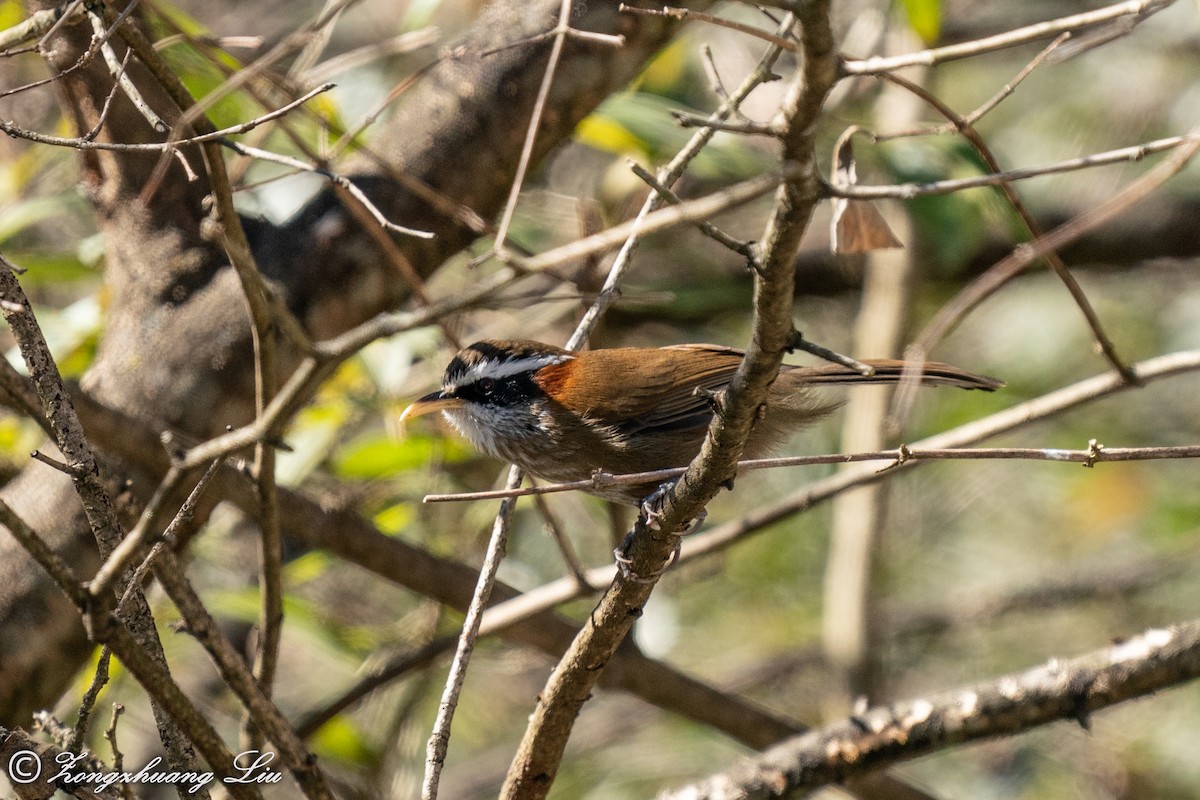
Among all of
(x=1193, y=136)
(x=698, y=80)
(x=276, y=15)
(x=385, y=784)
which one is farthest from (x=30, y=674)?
(x=276, y=15)

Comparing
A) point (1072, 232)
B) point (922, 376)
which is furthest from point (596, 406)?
point (1072, 232)

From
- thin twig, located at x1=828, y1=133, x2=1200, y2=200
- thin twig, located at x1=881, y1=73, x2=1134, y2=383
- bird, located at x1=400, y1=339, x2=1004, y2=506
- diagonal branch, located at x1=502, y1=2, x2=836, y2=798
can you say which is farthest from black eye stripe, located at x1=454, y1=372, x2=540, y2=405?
thin twig, located at x1=828, y1=133, x2=1200, y2=200

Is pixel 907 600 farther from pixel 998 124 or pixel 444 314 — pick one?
pixel 444 314

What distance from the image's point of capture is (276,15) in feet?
28.5

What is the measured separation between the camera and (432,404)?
3.95 metres

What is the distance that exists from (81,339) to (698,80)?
4.74 meters

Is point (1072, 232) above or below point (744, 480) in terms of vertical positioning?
below

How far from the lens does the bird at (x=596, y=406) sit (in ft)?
12.8

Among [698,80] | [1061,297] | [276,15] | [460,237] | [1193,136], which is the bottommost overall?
[1193,136]
